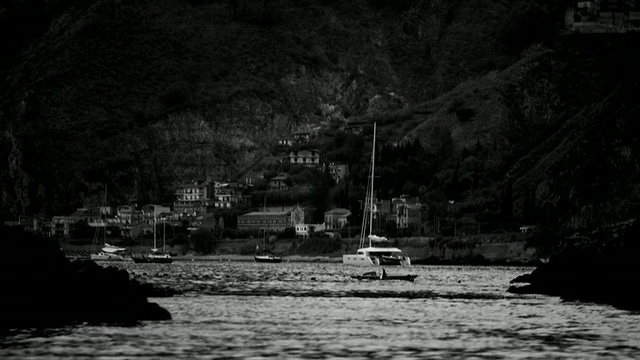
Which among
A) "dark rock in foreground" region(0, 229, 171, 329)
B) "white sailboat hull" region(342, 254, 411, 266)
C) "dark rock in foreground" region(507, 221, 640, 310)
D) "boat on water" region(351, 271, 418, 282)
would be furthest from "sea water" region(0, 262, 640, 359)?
"white sailboat hull" region(342, 254, 411, 266)

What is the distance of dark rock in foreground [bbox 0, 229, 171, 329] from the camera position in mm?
60375

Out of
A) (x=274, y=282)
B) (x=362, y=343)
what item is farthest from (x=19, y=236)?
(x=274, y=282)

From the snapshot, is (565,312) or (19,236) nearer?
(19,236)

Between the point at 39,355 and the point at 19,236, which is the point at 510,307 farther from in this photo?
the point at 39,355

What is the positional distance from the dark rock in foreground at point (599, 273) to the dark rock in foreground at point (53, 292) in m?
28.5

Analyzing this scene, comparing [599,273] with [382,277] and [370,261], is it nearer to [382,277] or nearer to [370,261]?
[382,277]

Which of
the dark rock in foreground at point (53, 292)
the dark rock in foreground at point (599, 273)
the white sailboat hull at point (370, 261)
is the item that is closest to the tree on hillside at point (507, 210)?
the white sailboat hull at point (370, 261)

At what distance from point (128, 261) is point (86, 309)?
136 meters

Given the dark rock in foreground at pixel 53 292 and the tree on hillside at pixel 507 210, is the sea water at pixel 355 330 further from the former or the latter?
the tree on hillside at pixel 507 210

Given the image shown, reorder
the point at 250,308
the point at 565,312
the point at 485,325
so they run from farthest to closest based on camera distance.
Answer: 1. the point at 250,308
2. the point at 565,312
3. the point at 485,325

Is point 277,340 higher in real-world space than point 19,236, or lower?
lower

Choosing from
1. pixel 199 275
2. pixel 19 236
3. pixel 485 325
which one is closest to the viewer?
pixel 19 236

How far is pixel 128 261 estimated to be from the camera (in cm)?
19862

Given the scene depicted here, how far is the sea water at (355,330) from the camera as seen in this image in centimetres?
5325
